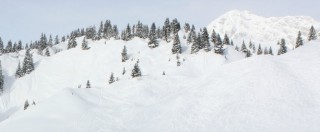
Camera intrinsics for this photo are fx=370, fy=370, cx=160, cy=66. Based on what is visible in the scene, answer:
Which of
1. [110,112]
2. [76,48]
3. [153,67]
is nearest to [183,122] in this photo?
[110,112]

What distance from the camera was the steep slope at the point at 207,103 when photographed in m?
53.8

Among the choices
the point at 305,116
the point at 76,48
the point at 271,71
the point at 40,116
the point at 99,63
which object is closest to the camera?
the point at 305,116

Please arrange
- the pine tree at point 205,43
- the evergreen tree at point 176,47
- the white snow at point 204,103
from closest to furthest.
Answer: the white snow at point 204,103, the pine tree at point 205,43, the evergreen tree at point 176,47

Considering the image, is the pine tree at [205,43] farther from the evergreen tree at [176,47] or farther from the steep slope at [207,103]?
the steep slope at [207,103]

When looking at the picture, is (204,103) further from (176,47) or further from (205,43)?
(176,47)

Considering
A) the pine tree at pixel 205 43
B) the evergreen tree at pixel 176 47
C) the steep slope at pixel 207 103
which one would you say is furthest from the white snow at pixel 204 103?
the evergreen tree at pixel 176 47

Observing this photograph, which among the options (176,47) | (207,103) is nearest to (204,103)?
(207,103)

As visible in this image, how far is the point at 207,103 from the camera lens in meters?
62.4

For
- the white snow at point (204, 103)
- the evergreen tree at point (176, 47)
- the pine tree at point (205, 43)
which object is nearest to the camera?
the white snow at point (204, 103)

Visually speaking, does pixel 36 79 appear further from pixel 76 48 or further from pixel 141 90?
pixel 141 90

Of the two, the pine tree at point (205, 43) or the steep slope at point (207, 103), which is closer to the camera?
the steep slope at point (207, 103)

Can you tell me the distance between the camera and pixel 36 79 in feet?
496

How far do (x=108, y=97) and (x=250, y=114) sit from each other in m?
36.4

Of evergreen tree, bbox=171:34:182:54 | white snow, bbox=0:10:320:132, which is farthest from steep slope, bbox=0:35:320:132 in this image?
evergreen tree, bbox=171:34:182:54
